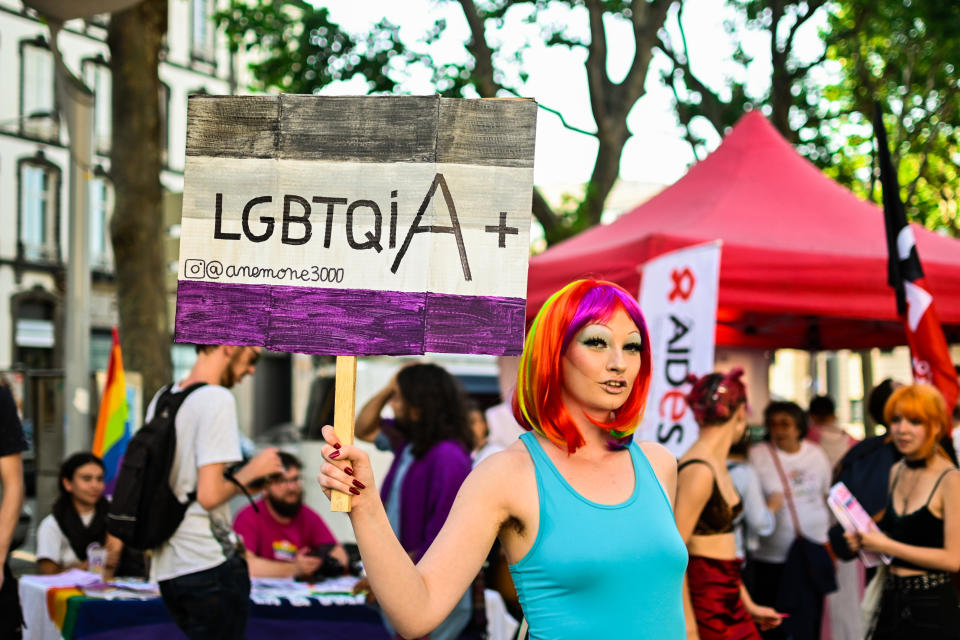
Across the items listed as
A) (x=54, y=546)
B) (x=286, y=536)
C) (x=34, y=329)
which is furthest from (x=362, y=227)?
(x=34, y=329)

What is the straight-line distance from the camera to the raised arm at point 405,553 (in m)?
2.09

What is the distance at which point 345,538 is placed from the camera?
1031 centimetres

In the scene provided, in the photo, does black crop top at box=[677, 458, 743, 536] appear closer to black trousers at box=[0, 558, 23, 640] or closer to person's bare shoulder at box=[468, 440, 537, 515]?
person's bare shoulder at box=[468, 440, 537, 515]

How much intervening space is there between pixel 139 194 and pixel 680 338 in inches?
229

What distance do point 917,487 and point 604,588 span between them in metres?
2.81

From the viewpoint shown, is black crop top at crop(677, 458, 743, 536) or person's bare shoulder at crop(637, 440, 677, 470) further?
black crop top at crop(677, 458, 743, 536)

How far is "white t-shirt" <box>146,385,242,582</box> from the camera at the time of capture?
13.4ft

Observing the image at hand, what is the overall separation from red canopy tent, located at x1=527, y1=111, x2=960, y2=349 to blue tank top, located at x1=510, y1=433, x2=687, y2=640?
13.7 feet

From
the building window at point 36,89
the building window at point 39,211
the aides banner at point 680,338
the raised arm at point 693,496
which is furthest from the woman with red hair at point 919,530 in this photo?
the building window at point 39,211

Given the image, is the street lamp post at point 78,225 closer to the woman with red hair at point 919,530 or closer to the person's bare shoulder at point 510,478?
the woman with red hair at point 919,530

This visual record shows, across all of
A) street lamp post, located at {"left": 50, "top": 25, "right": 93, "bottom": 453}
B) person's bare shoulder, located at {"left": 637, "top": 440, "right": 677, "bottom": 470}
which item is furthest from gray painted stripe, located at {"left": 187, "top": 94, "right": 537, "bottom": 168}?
street lamp post, located at {"left": 50, "top": 25, "right": 93, "bottom": 453}

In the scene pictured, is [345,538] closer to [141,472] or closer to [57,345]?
[141,472]

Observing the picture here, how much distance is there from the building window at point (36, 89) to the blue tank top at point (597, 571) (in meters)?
30.6

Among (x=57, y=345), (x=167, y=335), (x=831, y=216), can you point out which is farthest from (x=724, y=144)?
(x=57, y=345)
